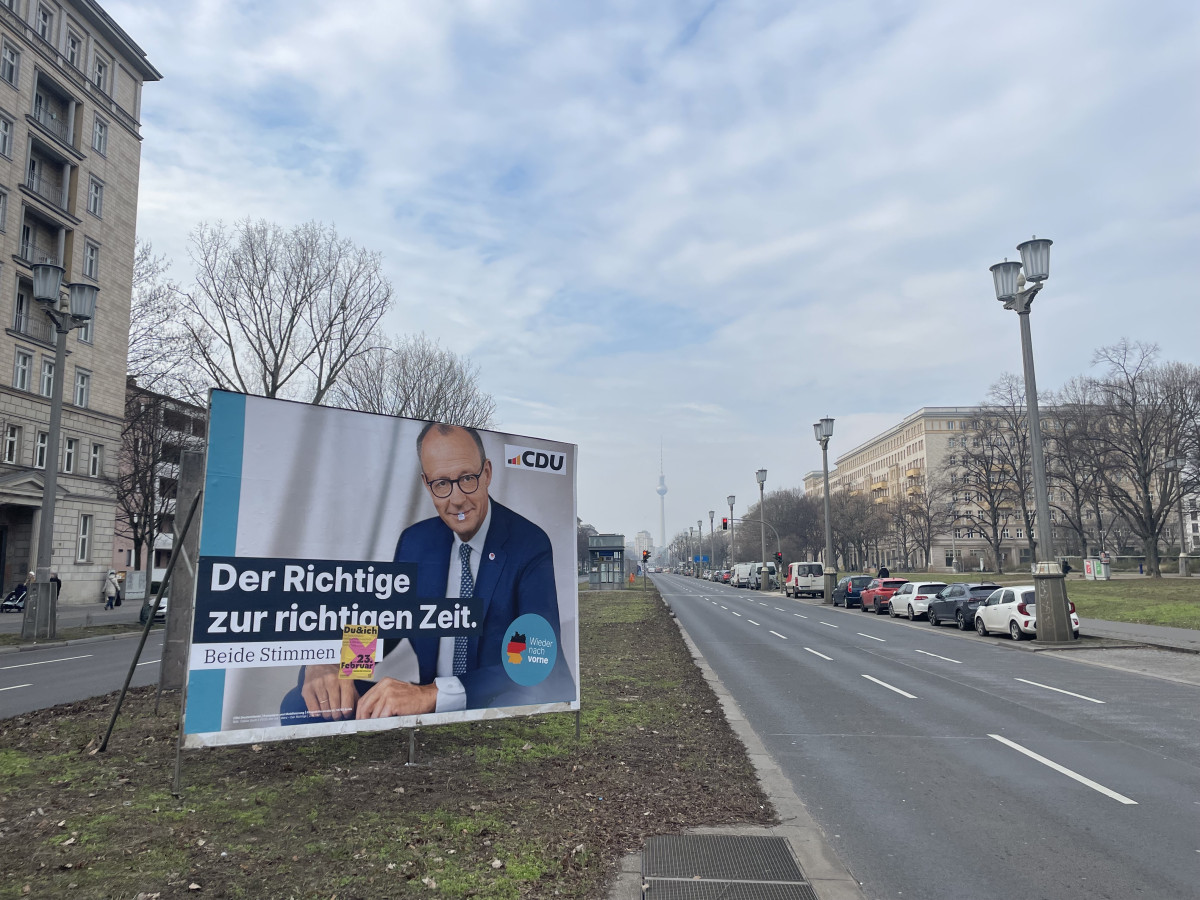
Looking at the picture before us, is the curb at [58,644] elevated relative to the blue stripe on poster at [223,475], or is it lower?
lower

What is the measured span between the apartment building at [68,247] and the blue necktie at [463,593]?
36001 mm

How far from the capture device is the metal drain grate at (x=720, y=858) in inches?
194

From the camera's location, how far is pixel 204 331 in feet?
103

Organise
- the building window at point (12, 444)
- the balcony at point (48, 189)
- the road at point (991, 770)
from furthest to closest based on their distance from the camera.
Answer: the balcony at point (48, 189) < the building window at point (12, 444) < the road at point (991, 770)

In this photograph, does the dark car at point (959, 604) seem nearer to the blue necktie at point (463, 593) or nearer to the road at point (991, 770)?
the road at point (991, 770)

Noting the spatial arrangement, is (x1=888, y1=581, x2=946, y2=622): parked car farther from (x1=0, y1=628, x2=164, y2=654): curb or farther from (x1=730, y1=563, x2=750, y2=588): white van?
(x1=730, y1=563, x2=750, y2=588): white van

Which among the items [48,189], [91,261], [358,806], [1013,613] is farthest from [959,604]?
[48,189]

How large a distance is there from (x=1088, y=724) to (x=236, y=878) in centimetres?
987

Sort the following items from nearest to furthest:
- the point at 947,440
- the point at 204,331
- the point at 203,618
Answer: the point at 203,618
the point at 204,331
the point at 947,440

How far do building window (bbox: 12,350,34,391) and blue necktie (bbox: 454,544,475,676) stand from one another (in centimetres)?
3745

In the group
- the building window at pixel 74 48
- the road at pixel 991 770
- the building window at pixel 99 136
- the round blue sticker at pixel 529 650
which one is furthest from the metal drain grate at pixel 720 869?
the building window at pixel 74 48

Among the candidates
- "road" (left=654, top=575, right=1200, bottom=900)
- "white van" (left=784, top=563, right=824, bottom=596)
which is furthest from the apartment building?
"white van" (left=784, top=563, right=824, bottom=596)

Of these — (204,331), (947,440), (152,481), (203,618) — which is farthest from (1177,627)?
(947,440)

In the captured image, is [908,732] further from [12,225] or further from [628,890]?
[12,225]
